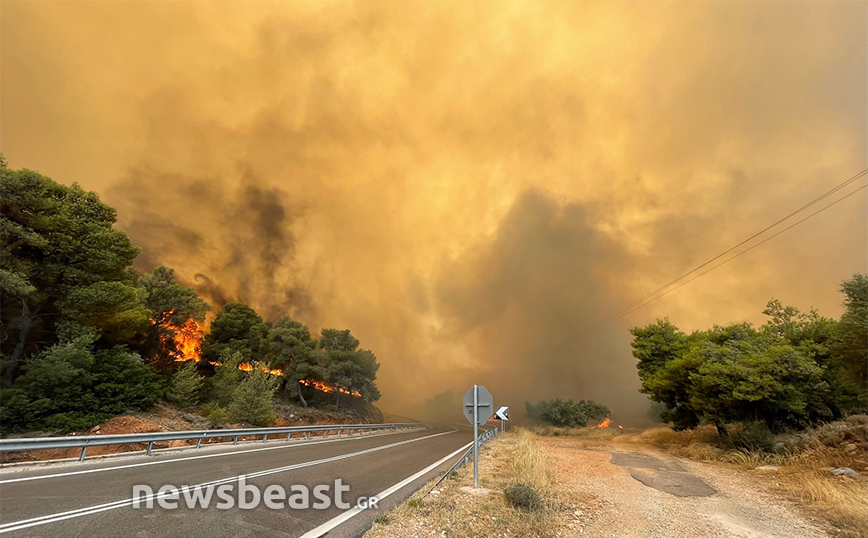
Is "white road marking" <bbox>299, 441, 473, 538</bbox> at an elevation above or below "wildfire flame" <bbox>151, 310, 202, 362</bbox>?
below

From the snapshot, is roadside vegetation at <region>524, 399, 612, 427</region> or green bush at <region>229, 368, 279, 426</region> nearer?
green bush at <region>229, 368, 279, 426</region>

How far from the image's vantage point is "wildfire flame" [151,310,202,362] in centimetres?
3228

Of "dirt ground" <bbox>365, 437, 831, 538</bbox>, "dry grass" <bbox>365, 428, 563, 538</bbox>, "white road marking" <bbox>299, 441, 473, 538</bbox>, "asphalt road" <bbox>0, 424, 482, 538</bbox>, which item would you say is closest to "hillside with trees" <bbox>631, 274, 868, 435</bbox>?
"dirt ground" <bbox>365, 437, 831, 538</bbox>

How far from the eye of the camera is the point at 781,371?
17406 millimetres

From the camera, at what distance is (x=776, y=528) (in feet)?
24.6

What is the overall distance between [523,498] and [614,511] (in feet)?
8.22

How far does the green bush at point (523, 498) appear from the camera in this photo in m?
7.30

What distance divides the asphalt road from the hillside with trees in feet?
58.4

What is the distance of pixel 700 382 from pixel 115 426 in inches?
1407

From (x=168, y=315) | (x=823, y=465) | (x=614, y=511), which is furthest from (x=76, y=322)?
(x=823, y=465)

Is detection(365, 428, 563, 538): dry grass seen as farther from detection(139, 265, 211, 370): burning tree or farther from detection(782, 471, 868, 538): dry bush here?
detection(139, 265, 211, 370): burning tree

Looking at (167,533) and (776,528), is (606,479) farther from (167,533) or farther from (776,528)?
(167,533)

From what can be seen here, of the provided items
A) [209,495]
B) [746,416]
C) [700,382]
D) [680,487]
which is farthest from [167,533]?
[746,416]

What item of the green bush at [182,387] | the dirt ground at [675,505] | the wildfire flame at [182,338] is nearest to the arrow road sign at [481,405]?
the dirt ground at [675,505]
